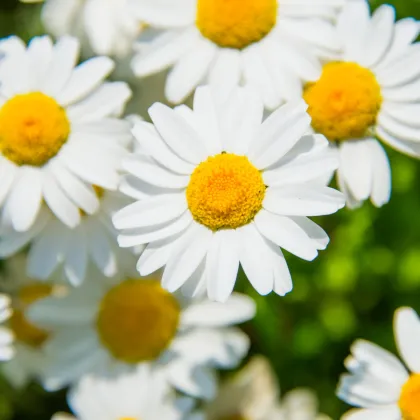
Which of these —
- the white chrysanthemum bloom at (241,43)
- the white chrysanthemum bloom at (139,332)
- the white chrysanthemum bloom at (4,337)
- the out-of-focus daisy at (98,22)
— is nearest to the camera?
the white chrysanthemum bloom at (241,43)

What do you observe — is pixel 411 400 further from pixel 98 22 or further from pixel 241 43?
pixel 98 22

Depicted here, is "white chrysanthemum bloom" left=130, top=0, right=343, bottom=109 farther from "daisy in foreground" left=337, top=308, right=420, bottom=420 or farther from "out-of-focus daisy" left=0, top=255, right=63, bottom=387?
"out-of-focus daisy" left=0, top=255, right=63, bottom=387

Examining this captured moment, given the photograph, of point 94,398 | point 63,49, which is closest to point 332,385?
point 94,398

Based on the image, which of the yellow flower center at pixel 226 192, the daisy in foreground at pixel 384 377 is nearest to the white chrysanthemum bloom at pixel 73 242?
the yellow flower center at pixel 226 192

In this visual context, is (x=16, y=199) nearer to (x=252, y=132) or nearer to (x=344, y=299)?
(x=252, y=132)

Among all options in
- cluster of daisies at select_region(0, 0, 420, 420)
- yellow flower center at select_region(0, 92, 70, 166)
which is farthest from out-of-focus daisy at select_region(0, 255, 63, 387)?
yellow flower center at select_region(0, 92, 70, 166)

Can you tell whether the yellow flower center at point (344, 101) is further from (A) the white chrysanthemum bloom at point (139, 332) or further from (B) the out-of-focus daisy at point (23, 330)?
(B) the out-of-focus daisy at point (23, 330)

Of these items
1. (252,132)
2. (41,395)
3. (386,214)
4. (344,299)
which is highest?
(252,132)
